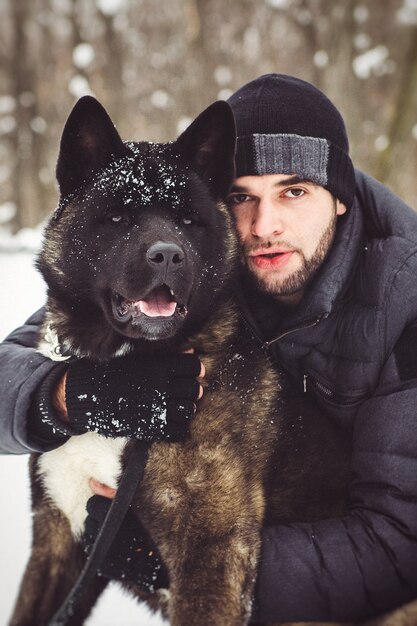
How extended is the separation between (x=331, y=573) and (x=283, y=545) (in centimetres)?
16

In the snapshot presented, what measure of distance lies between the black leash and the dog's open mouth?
39 cm

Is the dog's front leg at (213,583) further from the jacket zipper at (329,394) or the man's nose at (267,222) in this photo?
the man's nose at (267,222)

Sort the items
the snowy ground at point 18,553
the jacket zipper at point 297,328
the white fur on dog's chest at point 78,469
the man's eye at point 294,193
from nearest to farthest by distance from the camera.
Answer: the white fur on dog's chest at point 78,469, the jacket zipper at point 297,328, the man's eye at point 294,193, the snowy ground at point 18,553

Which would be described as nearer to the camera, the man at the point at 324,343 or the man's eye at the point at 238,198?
the man at the point at 324,343

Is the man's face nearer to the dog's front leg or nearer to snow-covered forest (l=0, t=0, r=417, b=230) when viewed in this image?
the dog's front leg

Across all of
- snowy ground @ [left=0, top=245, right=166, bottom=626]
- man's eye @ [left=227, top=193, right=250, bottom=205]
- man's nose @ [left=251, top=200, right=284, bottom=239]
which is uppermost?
man's eye @ [left=227, top=193, right=250, bottom=205]

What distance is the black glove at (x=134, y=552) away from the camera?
1.79 m

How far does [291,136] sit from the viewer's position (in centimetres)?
204

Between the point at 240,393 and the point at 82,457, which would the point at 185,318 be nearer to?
the point at 240,393

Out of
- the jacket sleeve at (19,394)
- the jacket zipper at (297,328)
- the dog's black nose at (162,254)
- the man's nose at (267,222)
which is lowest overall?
the jacket sleeve at (19,394)

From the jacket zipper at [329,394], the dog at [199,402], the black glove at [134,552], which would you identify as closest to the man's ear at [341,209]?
the dog at [199,402]

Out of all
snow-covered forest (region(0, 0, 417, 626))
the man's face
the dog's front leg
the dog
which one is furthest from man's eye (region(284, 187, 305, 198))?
snow-covered forest (region(0, 0, 417, 626))

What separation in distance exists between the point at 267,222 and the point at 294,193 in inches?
7.6

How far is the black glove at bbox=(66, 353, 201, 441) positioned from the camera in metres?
1.69
